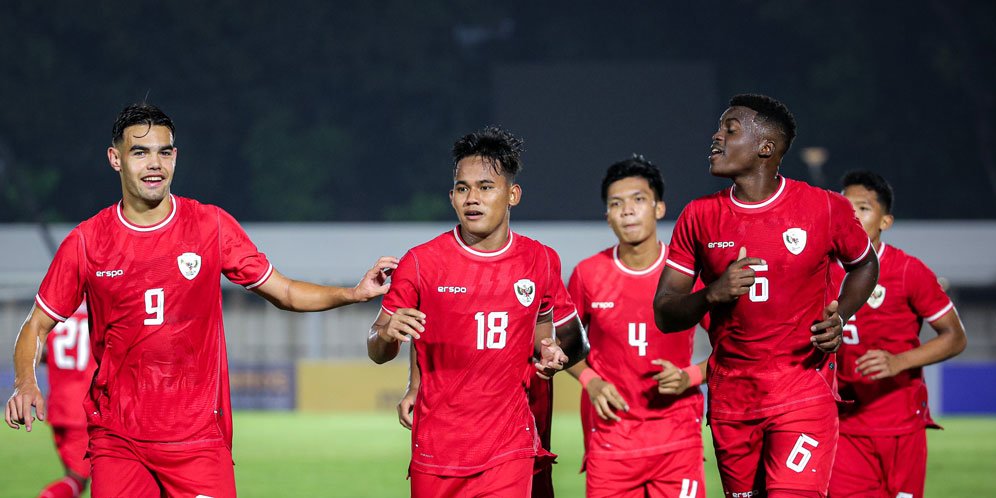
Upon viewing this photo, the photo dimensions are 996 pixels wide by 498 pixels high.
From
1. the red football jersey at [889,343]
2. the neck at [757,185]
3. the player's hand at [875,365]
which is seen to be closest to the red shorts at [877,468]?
the red football jersey at [889,343]

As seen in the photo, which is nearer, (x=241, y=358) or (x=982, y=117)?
(x=241, y=358)

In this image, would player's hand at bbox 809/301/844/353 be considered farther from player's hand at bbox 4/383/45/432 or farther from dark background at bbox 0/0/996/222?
dark background at bbox 0/0/996/222

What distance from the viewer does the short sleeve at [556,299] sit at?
6.00 m

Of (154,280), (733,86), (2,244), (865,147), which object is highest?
(733,86)

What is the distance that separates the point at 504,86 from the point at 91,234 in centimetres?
4497

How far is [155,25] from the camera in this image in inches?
2277

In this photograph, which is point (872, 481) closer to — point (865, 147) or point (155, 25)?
point (865, 147)

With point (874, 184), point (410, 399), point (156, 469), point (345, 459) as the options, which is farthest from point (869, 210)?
point (345, 459)

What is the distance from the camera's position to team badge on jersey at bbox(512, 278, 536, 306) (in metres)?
5.83

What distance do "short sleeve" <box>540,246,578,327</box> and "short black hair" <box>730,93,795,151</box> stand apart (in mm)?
1163

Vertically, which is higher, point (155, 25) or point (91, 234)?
point (155, 25)

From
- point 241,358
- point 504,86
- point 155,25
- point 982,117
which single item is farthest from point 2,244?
point 982,117

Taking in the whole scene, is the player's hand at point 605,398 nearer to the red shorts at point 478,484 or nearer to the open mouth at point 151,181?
the red shorts at point 478,484

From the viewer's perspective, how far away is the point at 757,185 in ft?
19.7
